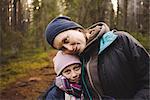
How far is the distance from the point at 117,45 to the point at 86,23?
2.19 feet

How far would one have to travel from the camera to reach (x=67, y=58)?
0.56m

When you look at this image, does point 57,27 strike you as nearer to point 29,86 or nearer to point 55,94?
point 55,94

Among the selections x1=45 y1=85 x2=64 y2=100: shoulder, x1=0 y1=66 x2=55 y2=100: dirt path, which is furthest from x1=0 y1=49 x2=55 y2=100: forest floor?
x1=45 y1=85 x2=64 y2=100: shoulder

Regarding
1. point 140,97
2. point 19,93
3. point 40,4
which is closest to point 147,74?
point 140,97

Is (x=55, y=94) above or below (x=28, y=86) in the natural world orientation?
above

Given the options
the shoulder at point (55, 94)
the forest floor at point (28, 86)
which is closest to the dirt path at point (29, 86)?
the forest floor at point (28, 86)

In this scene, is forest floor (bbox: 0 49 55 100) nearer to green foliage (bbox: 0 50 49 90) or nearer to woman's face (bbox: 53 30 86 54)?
green foliage (bbox: 0 50 49 90)

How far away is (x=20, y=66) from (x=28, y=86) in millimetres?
115

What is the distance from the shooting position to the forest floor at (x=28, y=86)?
143 cm

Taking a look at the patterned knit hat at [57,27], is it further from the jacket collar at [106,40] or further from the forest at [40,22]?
the forest at [40,22]

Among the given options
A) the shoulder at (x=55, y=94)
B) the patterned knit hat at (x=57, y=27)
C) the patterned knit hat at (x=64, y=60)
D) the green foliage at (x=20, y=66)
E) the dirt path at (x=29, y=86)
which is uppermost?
the patterned knit hat at (x=57, y=27)

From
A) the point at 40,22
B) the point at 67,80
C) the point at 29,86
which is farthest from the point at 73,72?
the point at 29,86

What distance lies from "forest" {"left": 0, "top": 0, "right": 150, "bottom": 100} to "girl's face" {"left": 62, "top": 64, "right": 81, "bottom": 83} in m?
0.60

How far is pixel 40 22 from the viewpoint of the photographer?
1.33m
